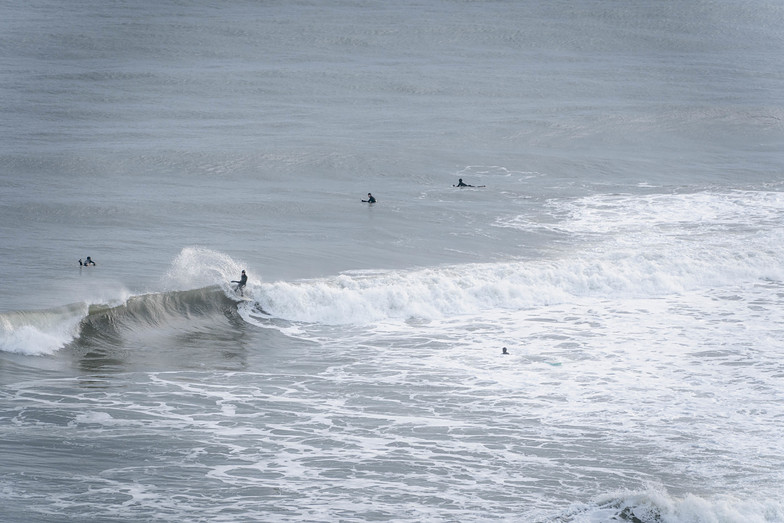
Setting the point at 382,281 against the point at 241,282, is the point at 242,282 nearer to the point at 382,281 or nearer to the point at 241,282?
the point at 241,282

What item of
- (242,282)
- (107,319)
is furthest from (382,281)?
(107,319)

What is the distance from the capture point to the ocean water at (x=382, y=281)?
60.7ft

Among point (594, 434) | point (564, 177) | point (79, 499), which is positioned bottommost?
point (79, 499)

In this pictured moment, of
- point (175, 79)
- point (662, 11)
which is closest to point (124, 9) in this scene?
point (175, 79)

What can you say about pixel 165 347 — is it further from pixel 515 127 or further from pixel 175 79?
pixel 175 79

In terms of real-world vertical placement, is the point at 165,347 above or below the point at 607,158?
below

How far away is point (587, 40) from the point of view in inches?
2667

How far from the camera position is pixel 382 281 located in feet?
98.0

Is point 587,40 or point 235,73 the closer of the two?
point 235,73

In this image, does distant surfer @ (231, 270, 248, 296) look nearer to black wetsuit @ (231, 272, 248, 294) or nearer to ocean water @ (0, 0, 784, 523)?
black wetsuit @ (231, 272, 248, 294)

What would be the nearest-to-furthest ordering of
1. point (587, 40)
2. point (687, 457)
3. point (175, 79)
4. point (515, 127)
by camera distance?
point (687, 457) < point (515, 127) < point (175, 79) < point (587, 40)

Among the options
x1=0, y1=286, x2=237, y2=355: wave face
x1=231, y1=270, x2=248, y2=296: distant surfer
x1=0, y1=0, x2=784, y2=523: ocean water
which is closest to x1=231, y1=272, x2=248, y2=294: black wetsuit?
x1=231, y1=270, x2=248, y2=296: distant surfer

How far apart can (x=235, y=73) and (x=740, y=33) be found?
114 ft

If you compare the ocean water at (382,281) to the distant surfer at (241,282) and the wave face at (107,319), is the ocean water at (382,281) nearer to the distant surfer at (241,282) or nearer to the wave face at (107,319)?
the wave face at (107,319)
